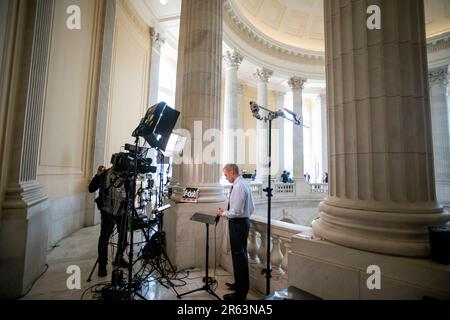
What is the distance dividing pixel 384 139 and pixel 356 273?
3.98ft

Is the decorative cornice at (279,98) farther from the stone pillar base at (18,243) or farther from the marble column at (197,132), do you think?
the stone pillar base at (18,243)

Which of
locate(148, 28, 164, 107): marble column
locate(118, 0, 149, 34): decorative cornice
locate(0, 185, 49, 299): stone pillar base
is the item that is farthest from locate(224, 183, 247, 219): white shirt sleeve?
locate(118, 0, 149, 34): decorative cornice

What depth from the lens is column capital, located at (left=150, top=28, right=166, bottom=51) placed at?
1061 cm

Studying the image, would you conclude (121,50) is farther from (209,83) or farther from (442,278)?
(442,278)

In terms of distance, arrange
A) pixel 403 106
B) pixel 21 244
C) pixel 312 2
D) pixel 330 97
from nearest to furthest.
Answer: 1. pixel 403 106
2. pixel 330 97
3. pixel 21 244
4. pixel 312 2

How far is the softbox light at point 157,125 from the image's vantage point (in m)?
3.14

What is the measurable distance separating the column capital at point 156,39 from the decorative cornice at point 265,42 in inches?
135

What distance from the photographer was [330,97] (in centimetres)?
247

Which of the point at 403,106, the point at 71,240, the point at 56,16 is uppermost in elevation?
the point at 56,16

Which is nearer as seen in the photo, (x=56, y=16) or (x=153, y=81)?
(x=56, y=16)
